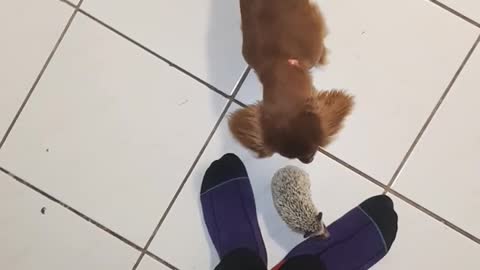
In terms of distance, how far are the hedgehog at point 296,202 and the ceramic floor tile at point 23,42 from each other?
0.50 metres

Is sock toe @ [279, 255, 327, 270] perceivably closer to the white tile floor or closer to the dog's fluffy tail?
the white tile floor

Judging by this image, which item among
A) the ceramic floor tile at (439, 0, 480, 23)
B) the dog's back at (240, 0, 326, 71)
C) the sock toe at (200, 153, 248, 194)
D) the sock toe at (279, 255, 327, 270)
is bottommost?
the sock toe at (279, 255, 327, 270)

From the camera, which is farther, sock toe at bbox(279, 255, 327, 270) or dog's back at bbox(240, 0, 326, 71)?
sock toe at bbox(279, 255, 327, 270)

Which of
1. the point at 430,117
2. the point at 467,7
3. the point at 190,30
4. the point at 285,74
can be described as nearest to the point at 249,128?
the point at 285,74

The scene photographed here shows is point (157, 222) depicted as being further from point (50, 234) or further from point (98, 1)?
point (98, 1)

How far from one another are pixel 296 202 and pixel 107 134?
38cm

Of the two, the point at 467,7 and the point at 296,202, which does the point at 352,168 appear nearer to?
the point at 296,202

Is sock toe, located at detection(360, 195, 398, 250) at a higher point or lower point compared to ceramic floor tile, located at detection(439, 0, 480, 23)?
lower

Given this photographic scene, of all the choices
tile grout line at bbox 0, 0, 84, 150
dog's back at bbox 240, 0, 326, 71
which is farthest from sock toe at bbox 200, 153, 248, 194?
tile grout line at bbox 0, 0, 84, 150

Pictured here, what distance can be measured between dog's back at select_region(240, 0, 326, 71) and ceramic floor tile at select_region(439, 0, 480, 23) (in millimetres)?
283

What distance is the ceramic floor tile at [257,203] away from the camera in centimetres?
132

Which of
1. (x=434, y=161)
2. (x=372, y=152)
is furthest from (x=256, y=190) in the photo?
(x=434, y=161)

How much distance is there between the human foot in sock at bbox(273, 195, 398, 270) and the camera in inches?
51.6

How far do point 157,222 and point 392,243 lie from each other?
17.3 inches
